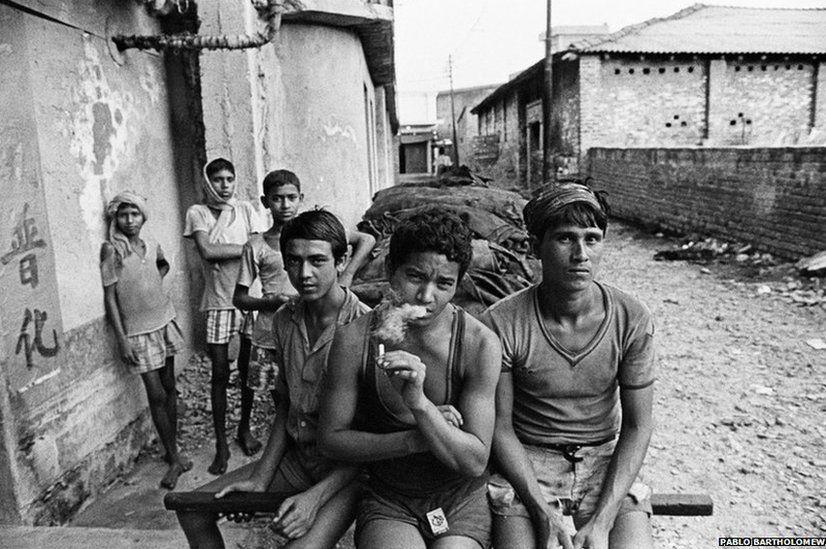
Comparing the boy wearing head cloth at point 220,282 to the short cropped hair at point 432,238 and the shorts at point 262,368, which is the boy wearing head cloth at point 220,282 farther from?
the short cropped hair at point 432,238

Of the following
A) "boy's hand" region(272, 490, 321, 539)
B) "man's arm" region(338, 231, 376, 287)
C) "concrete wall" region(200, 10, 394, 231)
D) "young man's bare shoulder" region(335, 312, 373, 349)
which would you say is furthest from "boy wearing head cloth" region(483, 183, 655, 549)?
"concrete wall" region(200, 10, 394, 231)

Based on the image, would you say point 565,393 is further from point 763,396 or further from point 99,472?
point 763,396

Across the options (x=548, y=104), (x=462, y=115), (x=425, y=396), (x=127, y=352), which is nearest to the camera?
(x=425, y=396)

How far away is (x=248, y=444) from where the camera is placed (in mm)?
3643

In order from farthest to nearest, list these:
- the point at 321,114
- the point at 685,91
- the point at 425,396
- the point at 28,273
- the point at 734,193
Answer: the point at 685,91, the point at 734,193, the point at 321,114, the point at 28,273, the point at 425,396

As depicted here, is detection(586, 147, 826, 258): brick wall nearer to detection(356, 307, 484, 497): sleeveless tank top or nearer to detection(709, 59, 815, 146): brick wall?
detection(709, 59, 815, 146): brick wall

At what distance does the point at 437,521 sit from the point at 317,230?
3.25 feet

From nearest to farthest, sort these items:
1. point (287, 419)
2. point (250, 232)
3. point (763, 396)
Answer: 1. point (287, 419)
2. point (250, 232)
3. point (763, 396)

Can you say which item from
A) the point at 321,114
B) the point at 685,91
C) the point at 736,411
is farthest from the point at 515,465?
the point at 685,91

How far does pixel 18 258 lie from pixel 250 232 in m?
1.29

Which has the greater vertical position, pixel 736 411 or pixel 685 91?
pixel 685 91

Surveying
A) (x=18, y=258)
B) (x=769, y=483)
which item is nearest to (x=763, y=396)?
(x=769, y=483)

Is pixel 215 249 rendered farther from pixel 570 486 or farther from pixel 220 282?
pixel 570 486

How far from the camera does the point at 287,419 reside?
7.04ft
